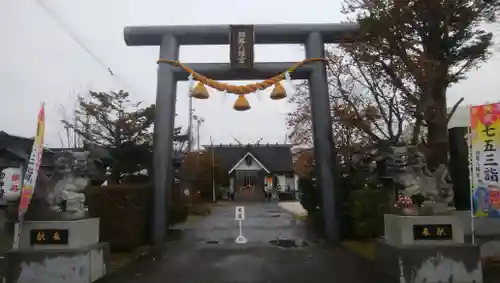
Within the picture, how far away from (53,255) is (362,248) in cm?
837

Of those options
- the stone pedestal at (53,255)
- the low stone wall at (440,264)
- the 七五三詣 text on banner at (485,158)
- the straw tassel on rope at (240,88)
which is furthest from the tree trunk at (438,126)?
the stone pedestal at (53,255)

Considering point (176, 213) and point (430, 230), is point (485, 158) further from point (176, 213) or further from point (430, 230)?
point (176, 213)

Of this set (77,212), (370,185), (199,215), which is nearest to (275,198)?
(199,215)

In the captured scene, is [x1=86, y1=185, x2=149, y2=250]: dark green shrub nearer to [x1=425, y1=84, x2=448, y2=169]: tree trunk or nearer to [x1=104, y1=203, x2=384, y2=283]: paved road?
[x1=104, y1=203, x2=384, y2=283]: paved road

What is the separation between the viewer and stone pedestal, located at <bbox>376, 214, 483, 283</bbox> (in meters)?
8.27

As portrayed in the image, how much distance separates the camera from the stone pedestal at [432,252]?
827cm

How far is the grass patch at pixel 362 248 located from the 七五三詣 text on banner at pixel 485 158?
3.07 meters

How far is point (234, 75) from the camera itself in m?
14.6

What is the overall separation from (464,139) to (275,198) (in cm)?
3899

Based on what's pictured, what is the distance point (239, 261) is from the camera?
1131cm

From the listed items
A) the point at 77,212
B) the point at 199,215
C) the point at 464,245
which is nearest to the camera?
the point at 464,245

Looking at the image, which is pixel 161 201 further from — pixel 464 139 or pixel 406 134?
pixel 464 139

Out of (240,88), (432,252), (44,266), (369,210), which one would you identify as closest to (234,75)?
(240,88)

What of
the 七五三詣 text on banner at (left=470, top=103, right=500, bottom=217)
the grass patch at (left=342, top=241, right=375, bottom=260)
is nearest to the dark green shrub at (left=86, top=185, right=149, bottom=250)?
the grass patch at (left=342, top=241, right=375, bottom=260)
